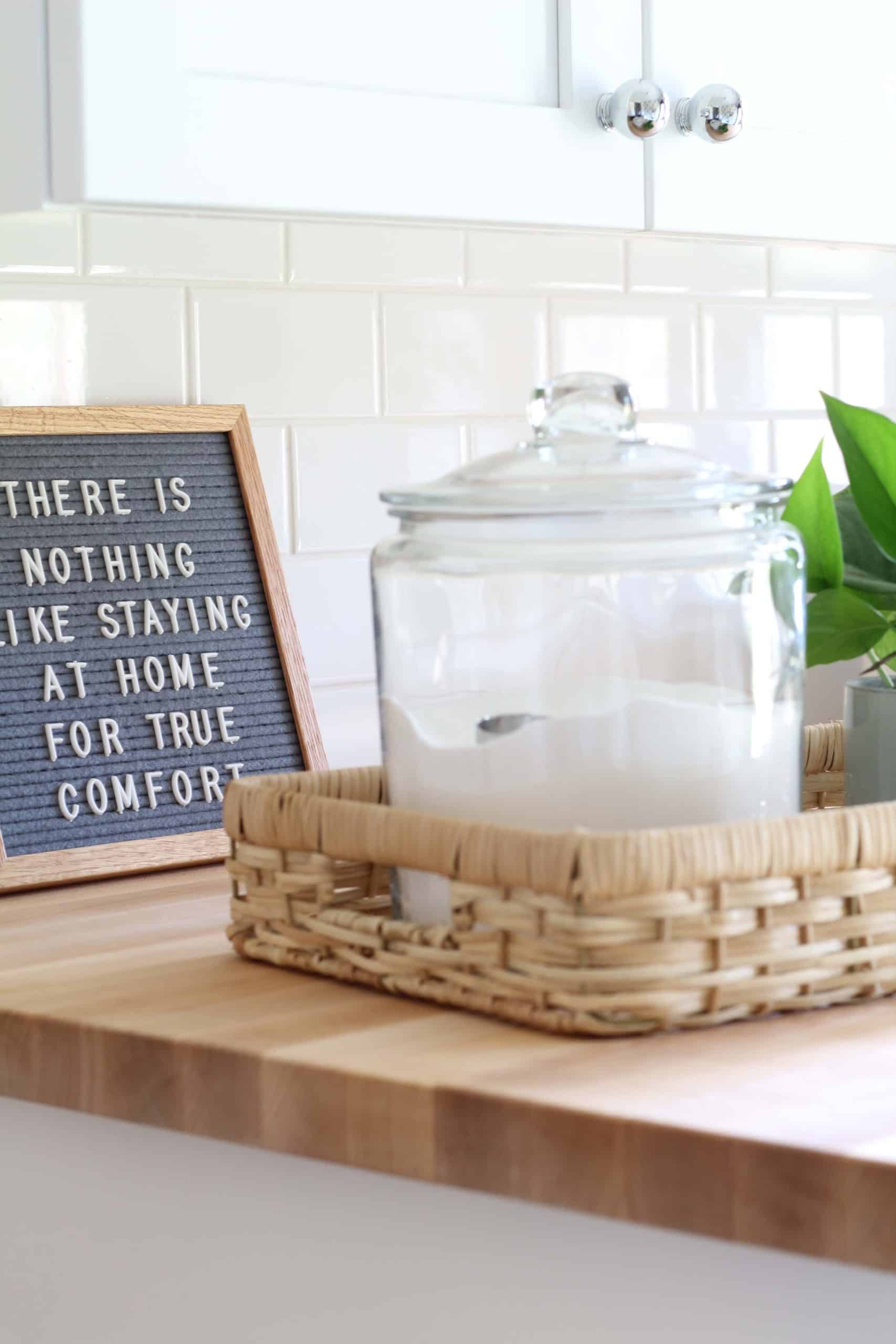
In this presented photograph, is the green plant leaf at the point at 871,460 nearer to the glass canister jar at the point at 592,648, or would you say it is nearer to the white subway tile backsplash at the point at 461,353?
the glass canister jar at the point at 592,648

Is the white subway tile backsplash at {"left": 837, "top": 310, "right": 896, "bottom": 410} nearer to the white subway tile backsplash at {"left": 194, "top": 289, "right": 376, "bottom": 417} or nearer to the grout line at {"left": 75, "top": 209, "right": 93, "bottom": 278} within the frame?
the white subway tile backsplash at {"left": 194, "top": 289, "right": 376, "bottom": 417}

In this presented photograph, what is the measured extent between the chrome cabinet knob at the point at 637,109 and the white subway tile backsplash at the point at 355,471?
434 millimetres

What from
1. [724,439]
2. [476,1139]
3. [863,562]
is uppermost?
[724,439]


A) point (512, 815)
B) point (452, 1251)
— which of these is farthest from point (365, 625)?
point (452, 1251)

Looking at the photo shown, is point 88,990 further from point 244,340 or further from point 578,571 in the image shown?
point 244,340

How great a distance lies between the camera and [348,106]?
1.13 m

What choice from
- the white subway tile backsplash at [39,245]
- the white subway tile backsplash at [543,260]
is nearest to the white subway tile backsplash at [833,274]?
the white subway tile backsplash at [543,260]

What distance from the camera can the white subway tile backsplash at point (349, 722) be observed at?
1.57 metres

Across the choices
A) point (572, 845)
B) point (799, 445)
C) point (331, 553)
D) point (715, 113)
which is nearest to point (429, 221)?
point (715, 113)

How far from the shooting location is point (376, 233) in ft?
5.19

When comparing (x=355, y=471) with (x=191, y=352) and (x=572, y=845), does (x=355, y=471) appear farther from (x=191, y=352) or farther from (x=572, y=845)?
(x=572, y=845)

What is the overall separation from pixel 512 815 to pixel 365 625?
2.30 feet

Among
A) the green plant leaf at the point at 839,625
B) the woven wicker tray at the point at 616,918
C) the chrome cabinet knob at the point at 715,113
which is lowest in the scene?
the woven wicker tray at the point at 616,918

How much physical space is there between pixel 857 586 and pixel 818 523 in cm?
6
